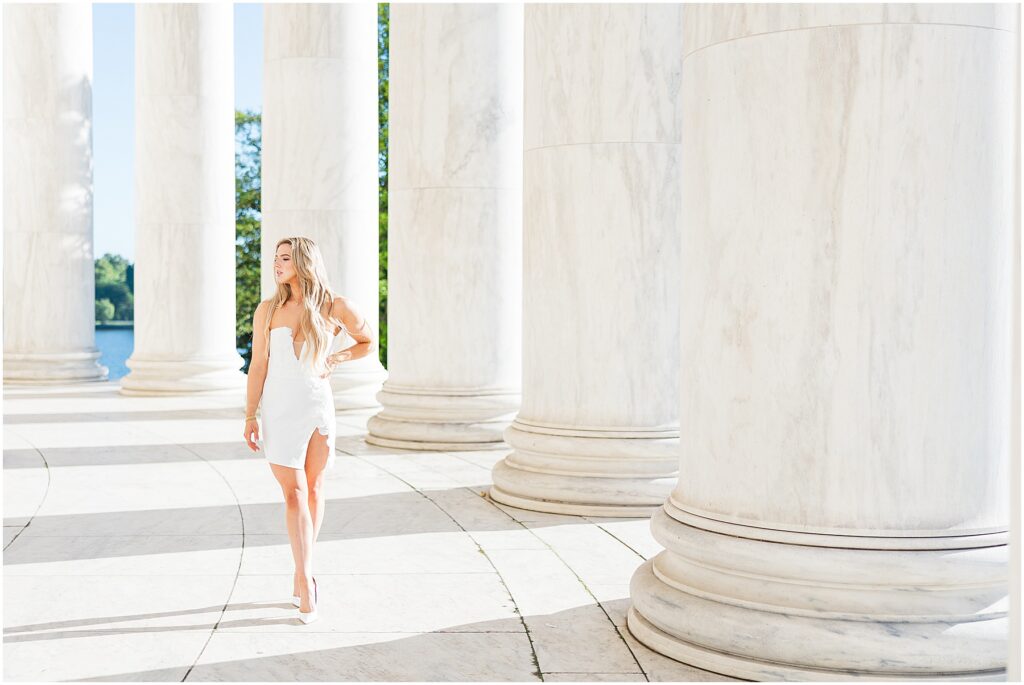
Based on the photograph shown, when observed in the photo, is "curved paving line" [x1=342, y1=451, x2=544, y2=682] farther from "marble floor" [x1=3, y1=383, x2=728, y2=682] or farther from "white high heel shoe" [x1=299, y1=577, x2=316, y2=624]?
"white high heel shoe" [x1=299, y1=577, x2=316, y2=624]

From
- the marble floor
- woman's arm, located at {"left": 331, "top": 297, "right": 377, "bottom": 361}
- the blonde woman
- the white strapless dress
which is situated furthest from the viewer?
woman's arm, located at {"left": 331, "top": 297, "right": 377, "bottom": 361}

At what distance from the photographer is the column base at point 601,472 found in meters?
105

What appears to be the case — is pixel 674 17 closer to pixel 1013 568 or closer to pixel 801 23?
pixel 801 23

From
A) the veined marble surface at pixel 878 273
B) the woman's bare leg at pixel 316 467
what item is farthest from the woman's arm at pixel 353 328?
the veined marble surface at pixel 878 273

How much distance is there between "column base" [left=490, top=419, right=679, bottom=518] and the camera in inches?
4131

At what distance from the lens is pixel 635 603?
68.1 m

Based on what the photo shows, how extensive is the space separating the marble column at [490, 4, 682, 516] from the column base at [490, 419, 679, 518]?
Answer: 108 millimetres

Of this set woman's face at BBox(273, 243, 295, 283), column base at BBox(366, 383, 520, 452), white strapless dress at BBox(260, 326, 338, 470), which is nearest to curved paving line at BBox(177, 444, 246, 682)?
white strapless dress at BBox(260, 326, 338, 470)

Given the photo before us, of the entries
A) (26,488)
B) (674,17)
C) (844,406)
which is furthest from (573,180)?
(26,488)

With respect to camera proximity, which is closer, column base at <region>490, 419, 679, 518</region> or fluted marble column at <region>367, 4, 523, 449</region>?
column base at <region>490, 419, 679, 518</region>

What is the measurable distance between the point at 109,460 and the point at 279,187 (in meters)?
69.5

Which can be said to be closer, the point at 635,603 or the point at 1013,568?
the point at 1013,568

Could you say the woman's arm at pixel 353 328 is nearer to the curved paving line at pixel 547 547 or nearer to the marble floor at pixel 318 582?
the marble floor at pixel 318 582

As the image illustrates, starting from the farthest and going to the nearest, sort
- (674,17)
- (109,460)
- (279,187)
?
(279,187) < (109,460) < (674,17)
